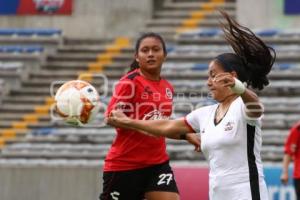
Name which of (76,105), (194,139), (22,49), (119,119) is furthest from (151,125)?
(22,49)

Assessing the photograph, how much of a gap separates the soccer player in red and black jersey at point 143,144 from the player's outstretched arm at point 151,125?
117 cm

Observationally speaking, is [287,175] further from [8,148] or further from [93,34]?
[93,34]

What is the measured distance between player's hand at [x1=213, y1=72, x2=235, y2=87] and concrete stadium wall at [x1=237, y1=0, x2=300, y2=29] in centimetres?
1229

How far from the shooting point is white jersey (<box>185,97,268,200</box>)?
5957mm

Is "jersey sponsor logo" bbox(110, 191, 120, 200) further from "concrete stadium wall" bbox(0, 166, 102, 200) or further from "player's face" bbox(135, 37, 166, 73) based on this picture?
"concrete stadium wall" bbox(0, 166, 102, 200)

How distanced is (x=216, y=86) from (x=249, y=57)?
0.40 meters

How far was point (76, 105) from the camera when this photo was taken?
7.86 meters

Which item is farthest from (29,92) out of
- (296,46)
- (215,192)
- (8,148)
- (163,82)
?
(215,192)

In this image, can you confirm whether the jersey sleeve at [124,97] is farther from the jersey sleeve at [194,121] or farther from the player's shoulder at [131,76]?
the jersey sleeve at [194,121]

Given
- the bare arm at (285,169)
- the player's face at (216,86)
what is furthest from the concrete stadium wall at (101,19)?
the player's face at (216,86)

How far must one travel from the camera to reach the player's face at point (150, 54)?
785cm

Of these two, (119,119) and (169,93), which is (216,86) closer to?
(119,119)

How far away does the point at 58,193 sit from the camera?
40.0ft

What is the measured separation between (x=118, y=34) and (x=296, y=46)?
4124 millimetres
